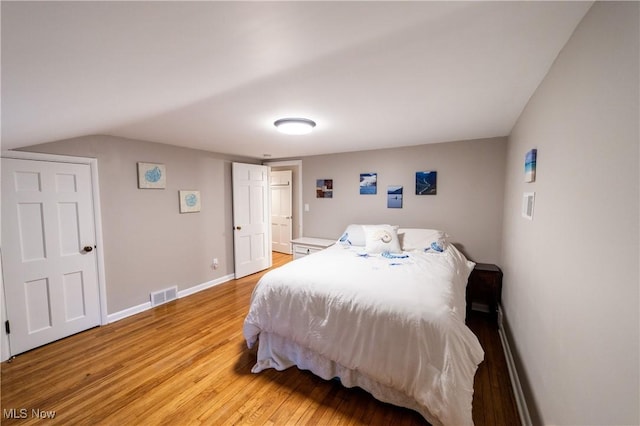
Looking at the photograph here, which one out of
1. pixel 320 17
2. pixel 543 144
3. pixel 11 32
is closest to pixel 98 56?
pixel 11 32

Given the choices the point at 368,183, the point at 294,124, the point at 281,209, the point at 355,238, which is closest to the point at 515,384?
the point at 355,238

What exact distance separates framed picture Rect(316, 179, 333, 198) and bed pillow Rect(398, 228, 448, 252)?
56.6 inches

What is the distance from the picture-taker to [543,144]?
1484 mm

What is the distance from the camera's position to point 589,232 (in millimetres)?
904

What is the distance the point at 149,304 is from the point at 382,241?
10.0ft

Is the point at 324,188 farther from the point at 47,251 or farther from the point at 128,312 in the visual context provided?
the point at 47,251

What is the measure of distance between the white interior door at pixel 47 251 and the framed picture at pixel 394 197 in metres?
3.63

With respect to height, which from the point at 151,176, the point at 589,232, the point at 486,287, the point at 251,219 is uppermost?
the point at 151,176

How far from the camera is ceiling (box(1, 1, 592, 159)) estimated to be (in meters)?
0.84

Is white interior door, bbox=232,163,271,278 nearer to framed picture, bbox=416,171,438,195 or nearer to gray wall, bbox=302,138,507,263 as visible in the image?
gray wall, bbox=302,138,507,263

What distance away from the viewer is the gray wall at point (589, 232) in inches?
27.1

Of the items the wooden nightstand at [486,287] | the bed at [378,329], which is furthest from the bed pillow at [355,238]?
the wooden nightstand at [486,287]

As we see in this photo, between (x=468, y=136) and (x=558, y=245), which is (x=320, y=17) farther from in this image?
(x=468, y=136)

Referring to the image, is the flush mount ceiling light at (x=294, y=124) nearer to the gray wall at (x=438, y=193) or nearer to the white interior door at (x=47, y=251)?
the gray wall at (x=438, y=193)
